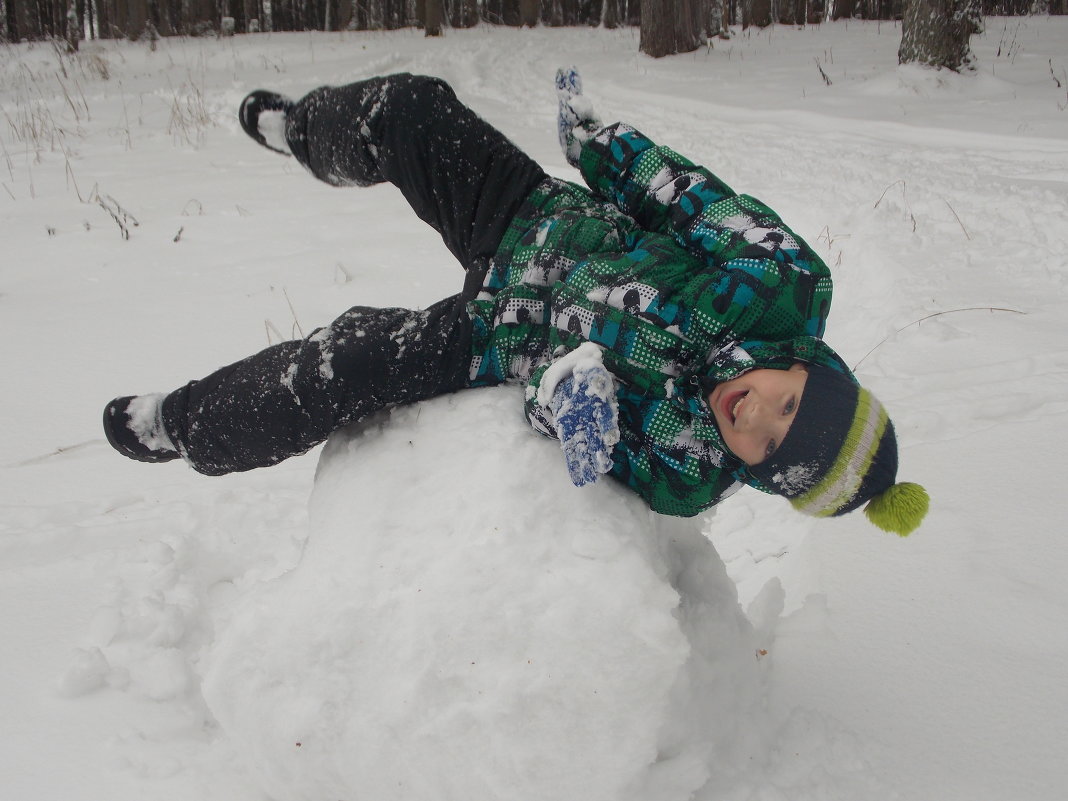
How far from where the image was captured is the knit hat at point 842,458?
1190mm

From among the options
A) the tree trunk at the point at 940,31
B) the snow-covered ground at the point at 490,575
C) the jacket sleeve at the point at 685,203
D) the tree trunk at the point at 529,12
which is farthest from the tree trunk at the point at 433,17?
the jacket sleeve at the point at 685,203

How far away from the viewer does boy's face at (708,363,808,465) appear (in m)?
1.21

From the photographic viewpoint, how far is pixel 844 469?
1.20m

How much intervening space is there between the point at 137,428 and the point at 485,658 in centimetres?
99

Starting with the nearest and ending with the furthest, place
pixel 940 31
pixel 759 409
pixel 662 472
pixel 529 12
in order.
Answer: pixel 759 409
pixel 662 472
pixel 940 31
pixel 529 12

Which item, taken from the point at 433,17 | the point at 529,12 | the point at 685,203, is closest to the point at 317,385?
the point at 685,203

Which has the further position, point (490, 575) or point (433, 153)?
point (433, 153)

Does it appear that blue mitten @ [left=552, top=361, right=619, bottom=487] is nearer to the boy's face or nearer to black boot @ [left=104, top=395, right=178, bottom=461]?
the boy's face

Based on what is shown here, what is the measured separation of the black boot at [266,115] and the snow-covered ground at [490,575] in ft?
2.38

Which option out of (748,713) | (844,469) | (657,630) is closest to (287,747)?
(657,630)

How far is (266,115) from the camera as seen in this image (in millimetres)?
1975

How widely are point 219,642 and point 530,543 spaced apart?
0.54 m

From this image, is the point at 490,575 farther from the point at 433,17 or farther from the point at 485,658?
the point at 433,17

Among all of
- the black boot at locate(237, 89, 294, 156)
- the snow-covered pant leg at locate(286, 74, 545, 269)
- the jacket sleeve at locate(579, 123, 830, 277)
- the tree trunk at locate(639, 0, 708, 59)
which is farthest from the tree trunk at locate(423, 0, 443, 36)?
the jacket sleeve at locate(579, 123, 830, 277)
